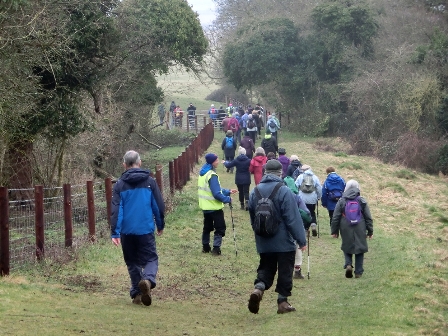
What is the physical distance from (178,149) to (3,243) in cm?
2814

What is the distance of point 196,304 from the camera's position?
10.3m

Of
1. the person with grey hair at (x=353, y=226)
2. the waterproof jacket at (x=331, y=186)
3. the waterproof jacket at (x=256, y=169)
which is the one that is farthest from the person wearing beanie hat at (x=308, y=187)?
the person with grey hair at (x=353, y=226)

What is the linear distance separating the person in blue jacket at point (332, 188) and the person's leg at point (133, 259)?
7459mm

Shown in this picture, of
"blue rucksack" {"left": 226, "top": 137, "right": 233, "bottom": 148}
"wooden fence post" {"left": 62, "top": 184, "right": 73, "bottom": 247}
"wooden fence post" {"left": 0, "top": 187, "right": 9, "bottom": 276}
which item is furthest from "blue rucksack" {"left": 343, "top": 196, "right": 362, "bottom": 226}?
"blue rucksack" {"left": 226, "top": 137, "right": 233, "bottom": 148}

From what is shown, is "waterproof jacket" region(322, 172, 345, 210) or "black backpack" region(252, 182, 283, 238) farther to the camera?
"waterproof jacket" region(322, 172, 345, 210)

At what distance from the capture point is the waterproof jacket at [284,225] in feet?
29.5

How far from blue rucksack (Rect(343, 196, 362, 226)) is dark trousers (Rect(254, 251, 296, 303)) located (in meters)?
3.19

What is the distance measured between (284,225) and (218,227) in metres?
5.04

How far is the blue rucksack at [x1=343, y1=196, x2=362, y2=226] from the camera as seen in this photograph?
12219 millimetres

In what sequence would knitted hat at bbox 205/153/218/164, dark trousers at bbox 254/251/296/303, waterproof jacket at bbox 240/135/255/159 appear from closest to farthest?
dark trousers at bbox 254/251/296/303 → knitted hat at bbox 205/153/218/164 → waterproof jacket at bbox 240/135/255/159

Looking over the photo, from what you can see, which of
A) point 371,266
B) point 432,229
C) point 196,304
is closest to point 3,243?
point 196,304

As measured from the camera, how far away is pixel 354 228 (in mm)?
12289

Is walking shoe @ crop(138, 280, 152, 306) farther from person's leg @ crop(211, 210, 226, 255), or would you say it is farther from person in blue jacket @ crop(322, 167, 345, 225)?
person in blue jacket @ crop(322, 167, 345, 225)

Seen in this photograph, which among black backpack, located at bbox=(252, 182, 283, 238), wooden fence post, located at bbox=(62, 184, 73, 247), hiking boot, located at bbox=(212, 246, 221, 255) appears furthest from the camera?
hiking boot, located at bbox=(212, 246, 221, 255)
